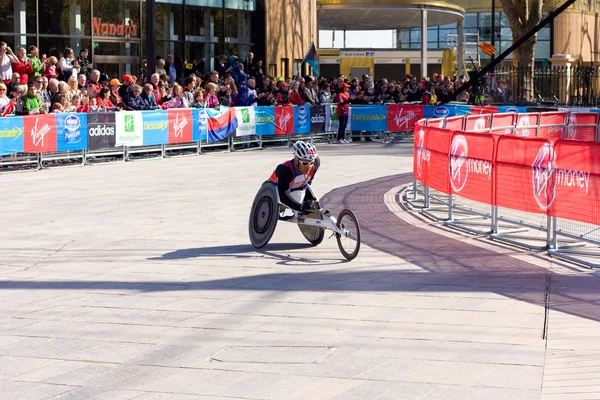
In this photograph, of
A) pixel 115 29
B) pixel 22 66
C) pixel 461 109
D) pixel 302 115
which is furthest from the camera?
pixel 461 109

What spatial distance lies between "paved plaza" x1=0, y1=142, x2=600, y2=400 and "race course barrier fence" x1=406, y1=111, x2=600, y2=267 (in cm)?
56

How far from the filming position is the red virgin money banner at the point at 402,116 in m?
35.7

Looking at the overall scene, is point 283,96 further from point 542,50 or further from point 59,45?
point 542,50

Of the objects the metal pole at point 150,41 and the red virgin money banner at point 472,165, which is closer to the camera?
the red virgin money banner at point 472,165

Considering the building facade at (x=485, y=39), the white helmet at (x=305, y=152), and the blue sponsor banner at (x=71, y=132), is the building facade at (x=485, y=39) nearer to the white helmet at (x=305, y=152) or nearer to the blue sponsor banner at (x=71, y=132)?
the blue sponsor banner at (x=71, y=132)

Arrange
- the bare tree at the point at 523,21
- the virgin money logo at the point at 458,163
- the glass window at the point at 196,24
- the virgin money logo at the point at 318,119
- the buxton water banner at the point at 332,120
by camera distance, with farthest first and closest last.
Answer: the bare tree at the point at 523,21
the glass window at the point at 196,24
the buxton water banner at the point at 332,120
the virgin money logo at the point at 318,119
the virgin money logo at the point at 458,163

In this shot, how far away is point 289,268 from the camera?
11.6 meters

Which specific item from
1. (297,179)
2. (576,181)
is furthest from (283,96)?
(576,181)

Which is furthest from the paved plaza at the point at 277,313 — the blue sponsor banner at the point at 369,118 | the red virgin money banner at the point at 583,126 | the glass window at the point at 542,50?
the glass window at the point at 542,50

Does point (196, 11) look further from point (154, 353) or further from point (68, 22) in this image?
point (154, 353)

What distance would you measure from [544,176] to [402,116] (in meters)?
24.0

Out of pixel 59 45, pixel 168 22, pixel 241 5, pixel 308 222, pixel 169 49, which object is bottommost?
pixel 308 222

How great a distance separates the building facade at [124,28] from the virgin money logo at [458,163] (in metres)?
18.0

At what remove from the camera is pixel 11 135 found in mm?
22031
